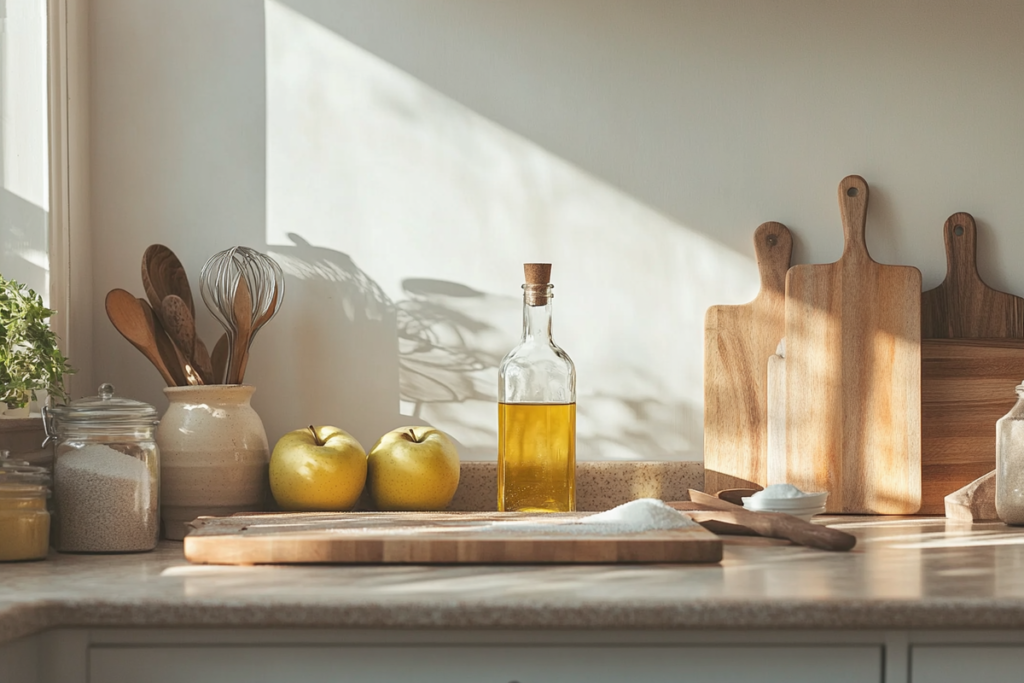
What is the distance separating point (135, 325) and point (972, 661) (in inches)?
41.9

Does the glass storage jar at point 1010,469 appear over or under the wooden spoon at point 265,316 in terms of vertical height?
under

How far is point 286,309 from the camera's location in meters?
1.46

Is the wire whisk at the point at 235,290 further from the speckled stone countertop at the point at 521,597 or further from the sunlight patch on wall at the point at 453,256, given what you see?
the speckled stone countertop at the point at 521,597

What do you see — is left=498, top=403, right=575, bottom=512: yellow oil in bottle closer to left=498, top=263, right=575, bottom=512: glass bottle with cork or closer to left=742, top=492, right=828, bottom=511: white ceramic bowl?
left=498, top=263, right=575, bottom=512: glass bottle with cork

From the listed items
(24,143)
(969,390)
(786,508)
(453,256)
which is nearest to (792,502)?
(786,508)

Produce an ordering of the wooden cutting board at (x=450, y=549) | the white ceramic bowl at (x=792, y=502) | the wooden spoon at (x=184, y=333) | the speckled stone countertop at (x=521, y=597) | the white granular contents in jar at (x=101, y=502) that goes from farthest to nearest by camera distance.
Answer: the wooden spoon at (x=184, y=333), the white ceramic bowl at (x=792, y=502), the white granular contents in jar at (x=101, y=502), the wooden cutting board at (x=450, y=549), the speckled stone countertop at (x=521, y=597)

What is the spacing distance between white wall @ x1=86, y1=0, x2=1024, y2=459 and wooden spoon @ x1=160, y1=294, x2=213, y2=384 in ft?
0.52

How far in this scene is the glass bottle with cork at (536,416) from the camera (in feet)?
4.40

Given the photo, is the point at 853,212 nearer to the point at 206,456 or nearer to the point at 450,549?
the point at 450,549

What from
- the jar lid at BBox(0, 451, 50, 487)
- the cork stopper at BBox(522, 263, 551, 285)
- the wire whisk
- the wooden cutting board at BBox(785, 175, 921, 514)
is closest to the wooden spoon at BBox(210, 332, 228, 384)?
the wire whisk

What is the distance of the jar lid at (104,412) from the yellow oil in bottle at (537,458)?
1.53 feet

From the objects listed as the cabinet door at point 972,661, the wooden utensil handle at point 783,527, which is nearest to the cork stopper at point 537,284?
the wooden utensil handle at point 783,527

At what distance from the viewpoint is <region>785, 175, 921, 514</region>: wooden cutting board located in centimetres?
139

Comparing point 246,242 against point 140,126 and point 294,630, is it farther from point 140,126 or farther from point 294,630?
point 294,630
